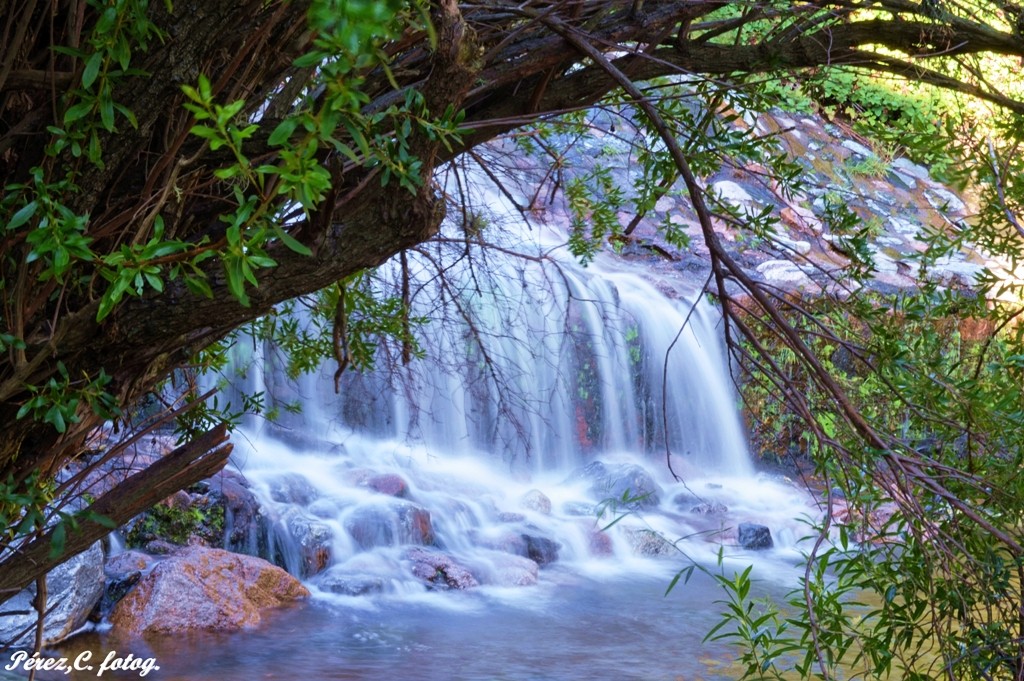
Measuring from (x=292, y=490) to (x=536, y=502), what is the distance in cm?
245

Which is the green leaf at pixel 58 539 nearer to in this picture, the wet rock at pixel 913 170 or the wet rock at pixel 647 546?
the wet rock at pixel 647 546

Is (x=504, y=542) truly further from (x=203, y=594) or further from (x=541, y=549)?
(x=203, y=594)

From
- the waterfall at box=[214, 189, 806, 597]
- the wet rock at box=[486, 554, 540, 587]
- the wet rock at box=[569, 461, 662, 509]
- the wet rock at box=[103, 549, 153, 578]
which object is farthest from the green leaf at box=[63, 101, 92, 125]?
the wet rock at box=[569, 461, 662, 509]

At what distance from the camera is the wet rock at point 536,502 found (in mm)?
9844

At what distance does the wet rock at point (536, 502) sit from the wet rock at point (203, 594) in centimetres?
299

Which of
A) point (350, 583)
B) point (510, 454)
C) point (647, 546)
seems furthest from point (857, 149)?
point (350, 583)

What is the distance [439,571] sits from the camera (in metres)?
7.99

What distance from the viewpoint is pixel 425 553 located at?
826 cm

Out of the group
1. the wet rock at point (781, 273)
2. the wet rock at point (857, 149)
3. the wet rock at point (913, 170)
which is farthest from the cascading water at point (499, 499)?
the wet rock at point (913, 170)

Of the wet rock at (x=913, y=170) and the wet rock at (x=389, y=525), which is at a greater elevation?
the wet rock at (x=913, y=170)

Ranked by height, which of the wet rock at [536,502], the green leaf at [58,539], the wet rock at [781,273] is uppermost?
the wet rock at [781,273]

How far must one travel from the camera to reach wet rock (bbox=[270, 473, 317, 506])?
28.1ft

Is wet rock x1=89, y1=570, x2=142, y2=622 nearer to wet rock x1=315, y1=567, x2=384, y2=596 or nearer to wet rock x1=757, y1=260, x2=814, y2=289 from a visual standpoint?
wet rock x1=315, y1=567, x2=384, y2=596

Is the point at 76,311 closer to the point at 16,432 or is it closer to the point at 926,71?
the point at 16,432
